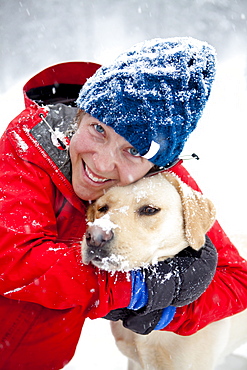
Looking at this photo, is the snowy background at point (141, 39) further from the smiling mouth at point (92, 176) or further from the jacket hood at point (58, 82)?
the smiling mouth at point (92, 176)

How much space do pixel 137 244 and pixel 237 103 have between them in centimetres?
537

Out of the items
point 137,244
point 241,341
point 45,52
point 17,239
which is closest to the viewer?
point 17,239

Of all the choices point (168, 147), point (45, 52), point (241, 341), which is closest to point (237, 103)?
point (45, 52)

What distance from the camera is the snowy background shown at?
6.26 meters

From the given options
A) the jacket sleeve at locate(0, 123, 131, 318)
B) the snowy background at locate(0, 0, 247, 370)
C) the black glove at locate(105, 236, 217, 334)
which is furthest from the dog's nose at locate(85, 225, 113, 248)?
the snowy background at locate(0, 0, 247, 370)

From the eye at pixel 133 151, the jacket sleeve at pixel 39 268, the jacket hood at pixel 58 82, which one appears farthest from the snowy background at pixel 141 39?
the jacket sleeve at pixel 39 268

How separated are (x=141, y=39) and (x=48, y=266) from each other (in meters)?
5.88

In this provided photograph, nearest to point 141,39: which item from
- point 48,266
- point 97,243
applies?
point 97,243

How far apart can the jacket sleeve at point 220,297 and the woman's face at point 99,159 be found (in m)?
0.86

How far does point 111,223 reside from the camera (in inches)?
88.4

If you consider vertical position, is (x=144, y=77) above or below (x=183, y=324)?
above

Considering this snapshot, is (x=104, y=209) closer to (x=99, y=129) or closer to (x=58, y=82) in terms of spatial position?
(x=99, y=129)

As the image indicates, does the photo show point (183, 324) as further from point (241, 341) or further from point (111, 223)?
point (241, 341)

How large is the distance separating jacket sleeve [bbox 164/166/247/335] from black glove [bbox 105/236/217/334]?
166 mm
